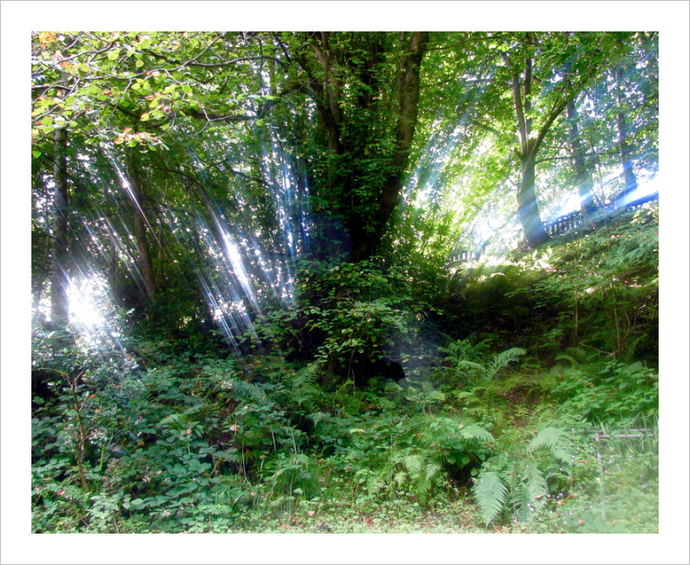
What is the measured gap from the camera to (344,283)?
3543 mm

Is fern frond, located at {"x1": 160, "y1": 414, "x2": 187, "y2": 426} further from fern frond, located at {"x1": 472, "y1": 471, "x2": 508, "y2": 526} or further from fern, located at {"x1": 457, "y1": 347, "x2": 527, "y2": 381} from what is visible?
fern, located at {"x1": 457, "y1": 347, "x2": 527, "y2": 381}

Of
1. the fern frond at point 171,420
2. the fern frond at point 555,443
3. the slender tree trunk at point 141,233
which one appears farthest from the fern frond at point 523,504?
the slender tree trunk at point 141,233

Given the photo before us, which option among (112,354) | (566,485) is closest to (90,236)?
(112,354)

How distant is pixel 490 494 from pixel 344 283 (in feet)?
6.79

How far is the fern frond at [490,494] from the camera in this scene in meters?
1.99

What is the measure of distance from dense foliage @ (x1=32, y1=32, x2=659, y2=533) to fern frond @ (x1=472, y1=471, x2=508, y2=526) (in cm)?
2

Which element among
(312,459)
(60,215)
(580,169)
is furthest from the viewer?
(580,169)

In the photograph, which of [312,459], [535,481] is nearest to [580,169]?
[535,481]

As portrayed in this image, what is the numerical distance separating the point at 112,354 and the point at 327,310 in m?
1.76

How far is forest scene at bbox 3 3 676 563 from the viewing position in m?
2.14

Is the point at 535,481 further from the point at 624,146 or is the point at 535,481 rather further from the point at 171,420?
the point at 624,146

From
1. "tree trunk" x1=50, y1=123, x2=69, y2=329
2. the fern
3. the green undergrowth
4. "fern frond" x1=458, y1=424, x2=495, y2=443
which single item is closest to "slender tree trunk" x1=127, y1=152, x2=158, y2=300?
"tree trunk" x1=50, y1=123, x2=69, y2=329

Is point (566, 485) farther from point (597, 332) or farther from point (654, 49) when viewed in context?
point (654, 49)

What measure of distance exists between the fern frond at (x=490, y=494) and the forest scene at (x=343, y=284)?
0.01 m
